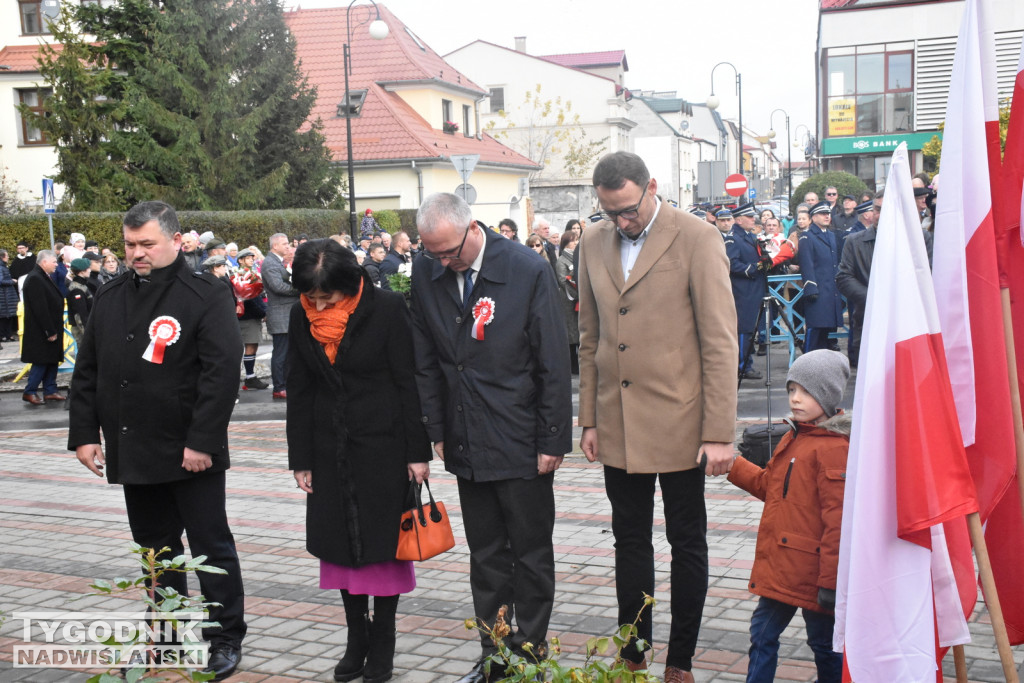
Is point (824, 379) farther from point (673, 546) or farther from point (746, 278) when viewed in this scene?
point (746, 278)

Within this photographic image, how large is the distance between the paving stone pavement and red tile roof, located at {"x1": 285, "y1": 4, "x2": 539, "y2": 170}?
113 feet

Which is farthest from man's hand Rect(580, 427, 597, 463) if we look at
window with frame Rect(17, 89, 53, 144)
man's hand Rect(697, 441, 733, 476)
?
window with frame Rect(17, 89, 53, 144)

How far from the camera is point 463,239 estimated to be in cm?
432

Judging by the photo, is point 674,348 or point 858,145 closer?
point 674,348

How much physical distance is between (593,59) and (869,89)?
3978 cm

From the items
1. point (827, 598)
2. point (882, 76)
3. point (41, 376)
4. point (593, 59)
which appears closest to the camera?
point (827, 598)

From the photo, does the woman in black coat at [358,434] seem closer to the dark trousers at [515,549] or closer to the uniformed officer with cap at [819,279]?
the dark trousers at [515,549]

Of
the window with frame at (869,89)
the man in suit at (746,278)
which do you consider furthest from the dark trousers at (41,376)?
the window with frame at (869,89)

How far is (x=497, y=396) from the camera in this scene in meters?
4.38

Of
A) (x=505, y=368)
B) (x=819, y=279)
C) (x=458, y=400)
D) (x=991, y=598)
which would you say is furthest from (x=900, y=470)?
(x=819, y=279)

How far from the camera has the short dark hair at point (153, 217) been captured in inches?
181

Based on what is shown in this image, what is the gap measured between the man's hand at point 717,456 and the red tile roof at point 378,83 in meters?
38.5

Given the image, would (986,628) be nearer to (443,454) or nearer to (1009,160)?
(1009,160)

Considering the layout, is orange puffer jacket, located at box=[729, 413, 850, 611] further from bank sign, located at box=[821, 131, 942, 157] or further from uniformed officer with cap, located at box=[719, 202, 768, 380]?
bank sign, located at box=[821, 131, 942, 157]
